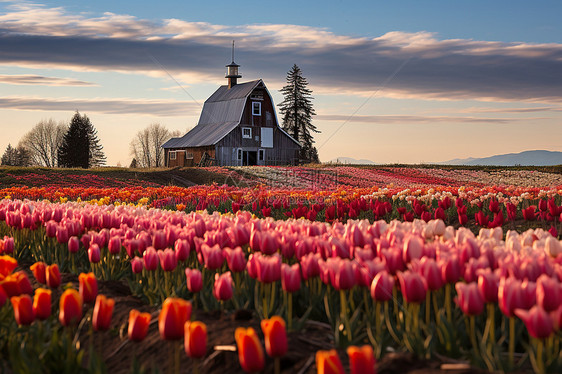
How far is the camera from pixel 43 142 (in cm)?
8581

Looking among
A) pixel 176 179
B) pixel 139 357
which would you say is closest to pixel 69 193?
pixel 139 357

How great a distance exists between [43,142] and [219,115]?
128 ft

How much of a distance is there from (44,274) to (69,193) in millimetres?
12312

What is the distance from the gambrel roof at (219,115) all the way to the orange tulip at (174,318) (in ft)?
160

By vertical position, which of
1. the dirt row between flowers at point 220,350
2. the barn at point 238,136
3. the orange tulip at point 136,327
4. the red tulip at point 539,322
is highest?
the barn at point 238,136

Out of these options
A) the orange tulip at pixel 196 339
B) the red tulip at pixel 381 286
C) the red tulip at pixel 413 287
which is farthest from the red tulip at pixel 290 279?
the orange tulip at pixel 196 339

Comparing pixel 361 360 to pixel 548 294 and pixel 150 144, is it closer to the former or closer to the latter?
pixel 548 294

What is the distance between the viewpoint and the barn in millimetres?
53438

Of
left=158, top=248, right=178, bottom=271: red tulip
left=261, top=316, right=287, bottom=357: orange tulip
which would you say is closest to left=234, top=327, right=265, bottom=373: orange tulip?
left=261, top=316, right=287, bottom=357: orange tulip

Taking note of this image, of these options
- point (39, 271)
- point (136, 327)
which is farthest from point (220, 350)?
point (39, 271)

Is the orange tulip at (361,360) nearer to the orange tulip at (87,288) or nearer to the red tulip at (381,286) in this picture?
the red tulip at (381,286)

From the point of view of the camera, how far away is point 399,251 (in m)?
4.16

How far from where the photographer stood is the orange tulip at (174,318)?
3.17 meters

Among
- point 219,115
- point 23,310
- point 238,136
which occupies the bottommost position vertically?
point 23,310
